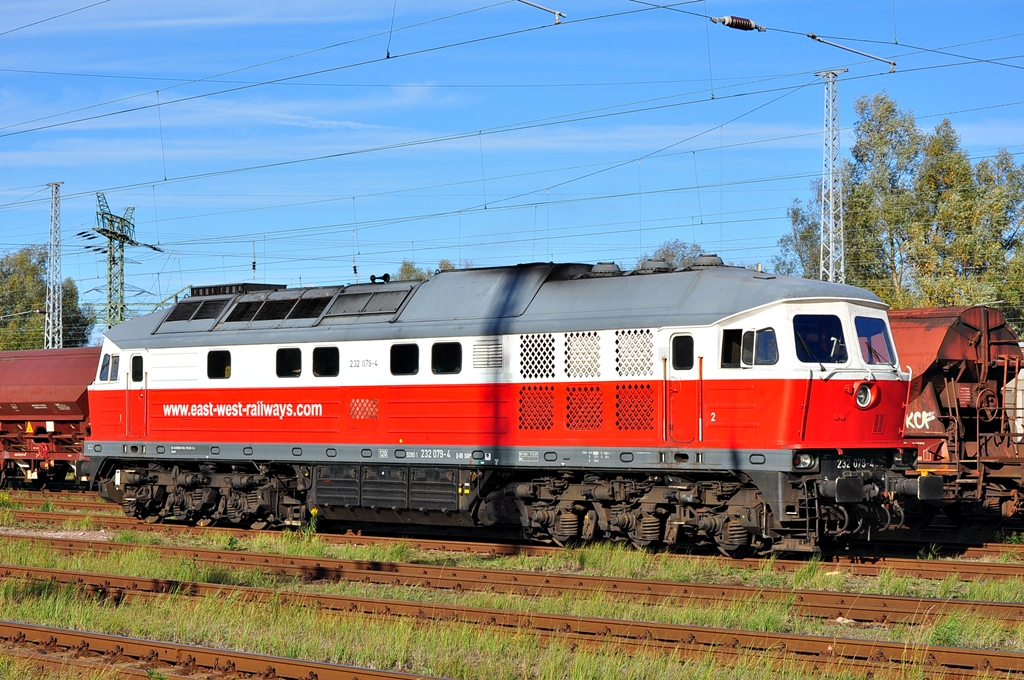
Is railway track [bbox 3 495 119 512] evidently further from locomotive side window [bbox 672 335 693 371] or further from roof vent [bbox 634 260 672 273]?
locomotive side window [bbox 672 335 693 371]

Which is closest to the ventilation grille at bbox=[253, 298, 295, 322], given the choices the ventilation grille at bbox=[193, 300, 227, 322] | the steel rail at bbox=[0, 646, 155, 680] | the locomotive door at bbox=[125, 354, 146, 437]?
the ventilation grille at bbox=[193, 300, 227, 322]

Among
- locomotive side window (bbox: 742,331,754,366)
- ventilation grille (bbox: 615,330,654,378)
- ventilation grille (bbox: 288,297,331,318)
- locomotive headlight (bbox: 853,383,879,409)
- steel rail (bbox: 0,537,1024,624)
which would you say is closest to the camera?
steel rail (bbox: 0,537,1024,624)

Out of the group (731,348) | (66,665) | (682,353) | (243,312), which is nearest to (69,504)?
(243,312)

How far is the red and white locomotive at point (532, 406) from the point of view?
1486cm

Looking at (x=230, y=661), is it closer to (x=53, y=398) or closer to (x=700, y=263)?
(x=700, y=263)

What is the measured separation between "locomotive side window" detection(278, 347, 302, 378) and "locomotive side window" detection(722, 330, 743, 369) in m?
7.84

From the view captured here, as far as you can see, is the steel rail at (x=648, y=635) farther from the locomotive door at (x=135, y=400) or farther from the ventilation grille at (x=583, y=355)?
the locomotive door at (x=135, y=400)

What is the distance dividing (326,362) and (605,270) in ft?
17.2

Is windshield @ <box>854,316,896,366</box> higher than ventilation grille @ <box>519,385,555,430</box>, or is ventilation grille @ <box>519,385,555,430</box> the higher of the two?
windshield @ <box>854,316,896,366</box>

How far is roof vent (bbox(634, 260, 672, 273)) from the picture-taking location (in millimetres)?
16656

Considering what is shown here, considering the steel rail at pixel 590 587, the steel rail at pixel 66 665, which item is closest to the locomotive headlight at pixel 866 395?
the steel rail at pixel 590 587

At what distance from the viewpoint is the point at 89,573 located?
15.0 m

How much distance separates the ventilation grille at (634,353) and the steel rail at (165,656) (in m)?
7.45

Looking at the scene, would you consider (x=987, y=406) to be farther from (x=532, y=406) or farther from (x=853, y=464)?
(x=532, y=406)
